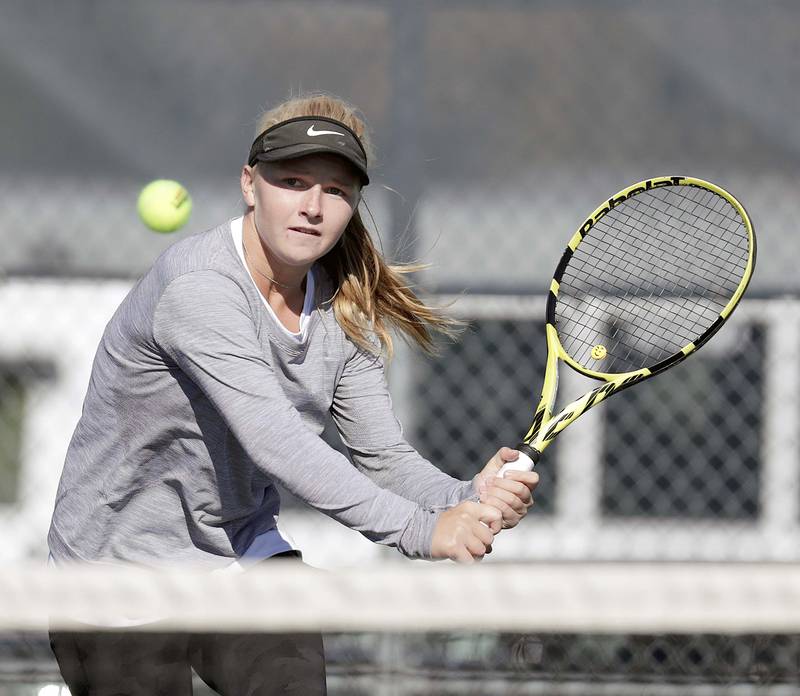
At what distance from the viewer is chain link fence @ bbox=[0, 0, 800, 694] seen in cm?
389

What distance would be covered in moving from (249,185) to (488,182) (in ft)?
6.46

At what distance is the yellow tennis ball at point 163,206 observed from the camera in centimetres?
351

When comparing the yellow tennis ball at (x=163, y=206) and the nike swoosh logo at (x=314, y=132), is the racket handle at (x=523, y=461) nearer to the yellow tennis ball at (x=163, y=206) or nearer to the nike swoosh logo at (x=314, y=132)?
the nike swoosh logo at (x=314, y=132)

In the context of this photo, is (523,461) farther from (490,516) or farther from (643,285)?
(643,285)

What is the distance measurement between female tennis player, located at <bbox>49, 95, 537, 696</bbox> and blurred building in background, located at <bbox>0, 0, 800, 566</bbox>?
174 cm

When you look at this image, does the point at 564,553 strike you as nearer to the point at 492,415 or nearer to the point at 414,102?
the point at 492,415

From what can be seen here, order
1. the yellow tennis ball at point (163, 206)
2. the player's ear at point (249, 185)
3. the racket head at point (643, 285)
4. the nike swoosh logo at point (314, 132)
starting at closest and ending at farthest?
1. the nike swoosh logo at point (314, 132)
2. the player's ear at point (249, 185)
3. the racket head at point (643, 285)
4. the yellow tennis ball at point (163, 206)

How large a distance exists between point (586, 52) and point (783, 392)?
3.93 feet

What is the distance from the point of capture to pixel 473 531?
177cm

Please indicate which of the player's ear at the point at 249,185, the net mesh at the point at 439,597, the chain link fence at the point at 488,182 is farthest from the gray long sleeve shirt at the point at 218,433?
the chain link fence at the point at 488,182

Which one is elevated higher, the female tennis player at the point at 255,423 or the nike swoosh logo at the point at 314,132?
the nike swoosh logo at the point at 314,132

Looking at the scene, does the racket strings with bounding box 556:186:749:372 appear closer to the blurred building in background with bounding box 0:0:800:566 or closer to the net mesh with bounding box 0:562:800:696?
the blurred building in background with bounding box 0:0:800:566

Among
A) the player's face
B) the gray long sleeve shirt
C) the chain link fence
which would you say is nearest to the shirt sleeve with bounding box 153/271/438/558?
the gray long sleeve shirt

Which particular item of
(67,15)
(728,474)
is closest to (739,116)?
(728,474)
